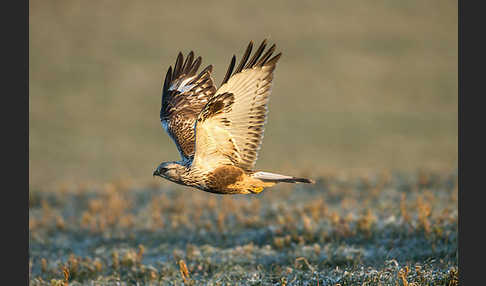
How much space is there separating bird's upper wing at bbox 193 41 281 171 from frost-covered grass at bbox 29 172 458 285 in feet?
4.64

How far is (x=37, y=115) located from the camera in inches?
856

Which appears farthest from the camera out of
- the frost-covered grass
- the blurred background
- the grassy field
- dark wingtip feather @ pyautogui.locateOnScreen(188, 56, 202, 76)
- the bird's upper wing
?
the blurred background

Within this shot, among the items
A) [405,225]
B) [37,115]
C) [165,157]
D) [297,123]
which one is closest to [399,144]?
[297,123]

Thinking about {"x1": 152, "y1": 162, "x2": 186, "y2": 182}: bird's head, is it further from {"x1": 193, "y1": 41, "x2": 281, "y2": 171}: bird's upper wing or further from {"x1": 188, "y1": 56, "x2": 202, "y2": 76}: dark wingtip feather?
{"x1": 188, "y1": 56, "x2": 202, "y2": 76}: dark wingtip feather

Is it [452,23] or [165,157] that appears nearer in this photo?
[165,157]

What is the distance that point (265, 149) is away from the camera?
18734mm

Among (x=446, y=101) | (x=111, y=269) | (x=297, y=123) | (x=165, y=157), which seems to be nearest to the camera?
(x=111, y=269)

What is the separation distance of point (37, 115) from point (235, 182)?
54.7 ft

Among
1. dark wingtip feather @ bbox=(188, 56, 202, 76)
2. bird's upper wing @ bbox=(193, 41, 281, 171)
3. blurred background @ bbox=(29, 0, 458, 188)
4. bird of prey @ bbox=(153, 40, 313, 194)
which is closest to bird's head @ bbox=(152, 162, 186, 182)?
bird of prey @ bbox=(153, 40, 313, 194)

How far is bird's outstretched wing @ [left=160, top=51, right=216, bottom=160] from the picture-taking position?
26.8 ft

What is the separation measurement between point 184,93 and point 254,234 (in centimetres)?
250

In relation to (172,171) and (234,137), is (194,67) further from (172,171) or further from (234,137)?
(172,171)

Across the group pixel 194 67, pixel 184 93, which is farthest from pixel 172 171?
pixel 194 67

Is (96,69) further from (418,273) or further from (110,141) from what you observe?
(418,273)
